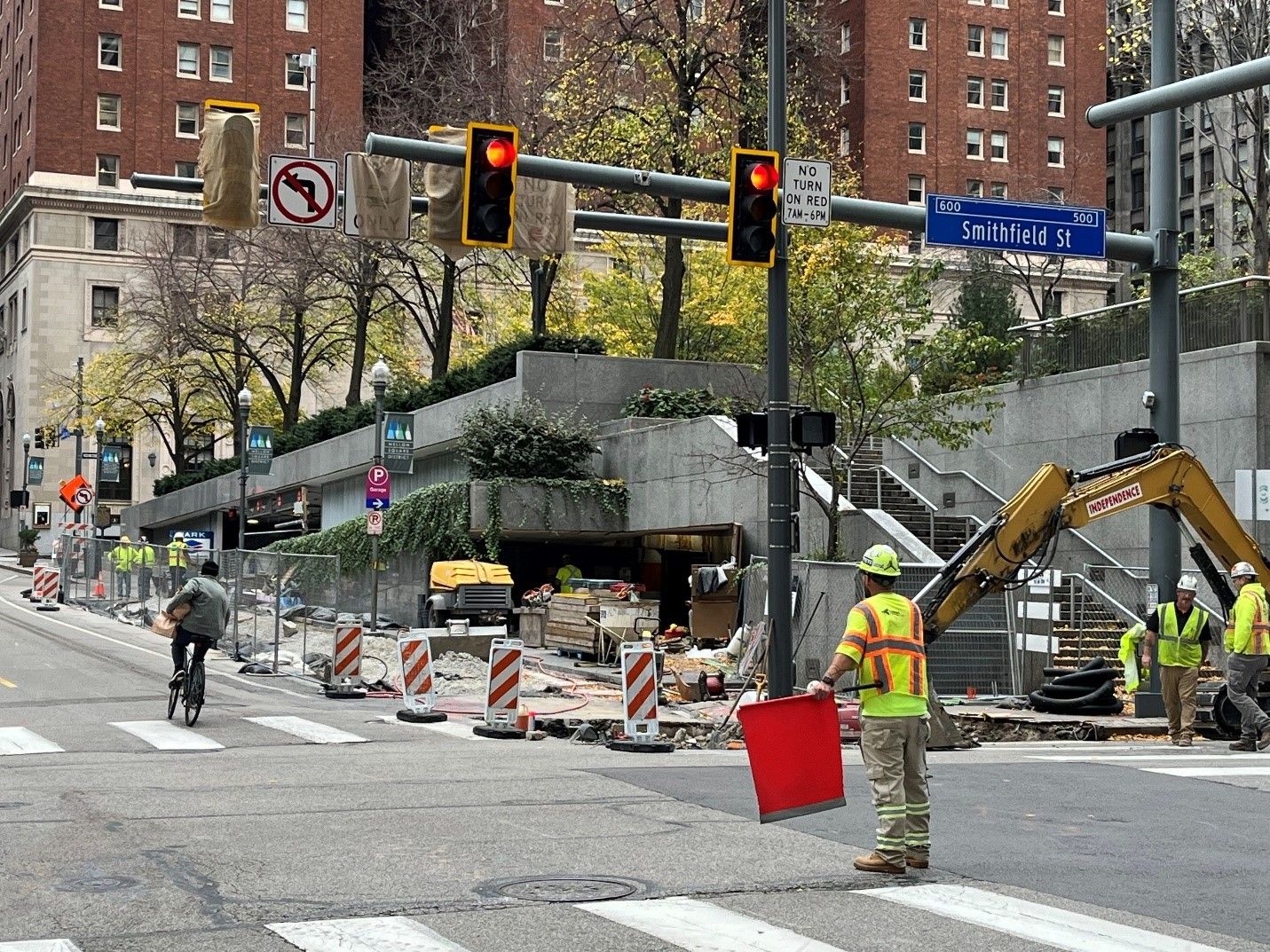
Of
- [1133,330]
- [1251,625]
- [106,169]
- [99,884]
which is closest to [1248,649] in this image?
[1251,625]

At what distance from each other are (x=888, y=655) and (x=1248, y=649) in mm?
9338

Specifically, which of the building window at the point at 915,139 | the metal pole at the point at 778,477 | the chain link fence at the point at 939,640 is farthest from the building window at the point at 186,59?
the metal pole at the point at 778,477

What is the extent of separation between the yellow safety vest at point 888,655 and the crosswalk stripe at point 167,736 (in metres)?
9.16

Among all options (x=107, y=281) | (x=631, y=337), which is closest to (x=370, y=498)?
(x=631, y=337)

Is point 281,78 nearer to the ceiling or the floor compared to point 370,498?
nearer to the ceiling

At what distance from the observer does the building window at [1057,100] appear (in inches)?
3307

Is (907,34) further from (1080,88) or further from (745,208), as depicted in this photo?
(745,208)

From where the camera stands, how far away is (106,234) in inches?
3191

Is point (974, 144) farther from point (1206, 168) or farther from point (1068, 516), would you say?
point (1068, 516)

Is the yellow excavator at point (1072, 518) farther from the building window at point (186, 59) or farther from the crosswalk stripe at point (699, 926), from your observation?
the building window at point (186, 59)

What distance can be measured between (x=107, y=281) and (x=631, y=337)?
37.1 m

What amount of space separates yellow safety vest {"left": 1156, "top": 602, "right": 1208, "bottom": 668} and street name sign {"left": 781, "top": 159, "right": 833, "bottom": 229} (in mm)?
6006

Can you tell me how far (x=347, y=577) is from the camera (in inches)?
1532

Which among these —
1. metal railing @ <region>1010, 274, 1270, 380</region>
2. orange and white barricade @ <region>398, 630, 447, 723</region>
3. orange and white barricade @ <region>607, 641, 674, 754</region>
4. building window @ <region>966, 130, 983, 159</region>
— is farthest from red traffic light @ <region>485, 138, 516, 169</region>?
building window @ <region>966, 130, 983, 159</region>
